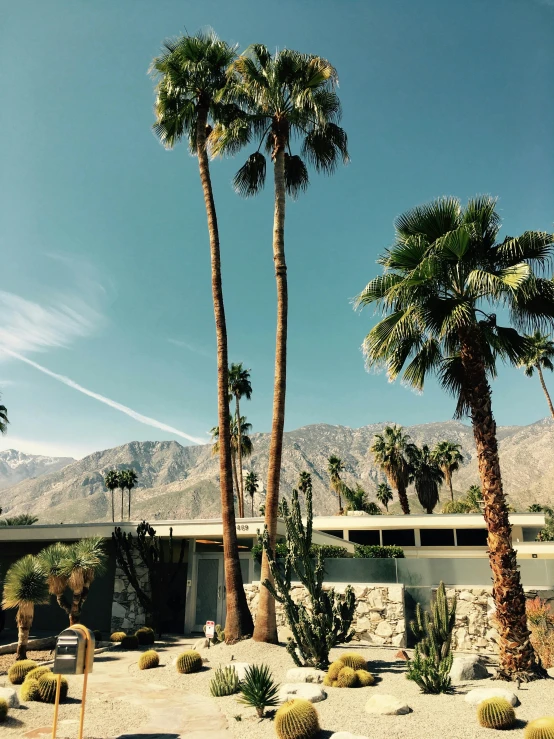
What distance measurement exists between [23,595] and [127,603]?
651 centimetres

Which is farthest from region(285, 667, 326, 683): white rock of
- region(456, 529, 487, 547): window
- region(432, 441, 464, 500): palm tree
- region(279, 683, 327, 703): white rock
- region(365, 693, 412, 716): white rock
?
region(432, 441, 464, 500): palm tree

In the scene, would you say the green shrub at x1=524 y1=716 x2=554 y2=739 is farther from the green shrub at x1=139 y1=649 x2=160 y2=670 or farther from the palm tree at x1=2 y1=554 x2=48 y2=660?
the palm tree at x1=2 y1=554 x2=48 y2=660

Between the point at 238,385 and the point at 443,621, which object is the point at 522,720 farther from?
the point at 238,385

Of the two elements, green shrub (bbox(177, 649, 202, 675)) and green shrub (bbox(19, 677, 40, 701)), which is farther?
green shrub (bbox(177, 649, 202, 675))

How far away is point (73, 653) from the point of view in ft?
25.6

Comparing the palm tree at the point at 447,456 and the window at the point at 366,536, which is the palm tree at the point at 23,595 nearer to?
the window at the point at 366,536

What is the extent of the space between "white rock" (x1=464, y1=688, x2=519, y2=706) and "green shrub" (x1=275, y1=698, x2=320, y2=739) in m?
3.12

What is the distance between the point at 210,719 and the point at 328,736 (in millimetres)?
2672

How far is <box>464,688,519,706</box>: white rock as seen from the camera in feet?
31.1

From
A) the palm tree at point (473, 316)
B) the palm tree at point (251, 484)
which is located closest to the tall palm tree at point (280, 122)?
the palm tree at point (473, 316)

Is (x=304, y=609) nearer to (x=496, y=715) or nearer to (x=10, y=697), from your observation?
(x=496, y=715)

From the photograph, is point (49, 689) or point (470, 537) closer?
point (49, 689)

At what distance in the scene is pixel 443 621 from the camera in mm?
12641

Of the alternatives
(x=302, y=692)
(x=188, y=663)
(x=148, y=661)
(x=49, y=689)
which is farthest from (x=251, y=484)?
(x=302, y=692)
